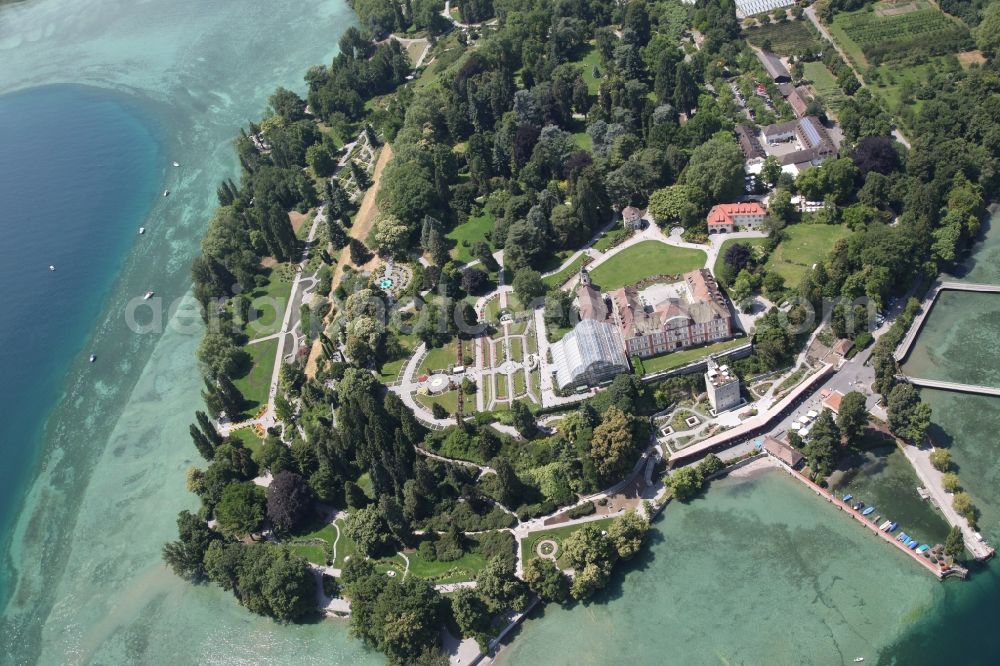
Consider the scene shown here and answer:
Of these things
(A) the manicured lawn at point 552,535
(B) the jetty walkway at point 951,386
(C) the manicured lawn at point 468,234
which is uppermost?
(C) the manicured lawn at point 468,234

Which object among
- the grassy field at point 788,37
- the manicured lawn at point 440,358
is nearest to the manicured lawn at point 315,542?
the manicured lawn at point 440,358

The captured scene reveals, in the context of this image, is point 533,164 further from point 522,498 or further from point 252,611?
point 252,611

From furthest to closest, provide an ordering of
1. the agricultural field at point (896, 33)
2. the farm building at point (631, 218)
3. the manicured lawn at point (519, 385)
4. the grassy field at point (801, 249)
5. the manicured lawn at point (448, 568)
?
the agricultural field at point (896, 33) < the farm building at point (631, 218) < the grassy field at point (801, 249) < the manicured lawn at point (519, 385) < the manicured lawn at point (448, 568)

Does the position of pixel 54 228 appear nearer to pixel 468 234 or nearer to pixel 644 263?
pixel 468 234

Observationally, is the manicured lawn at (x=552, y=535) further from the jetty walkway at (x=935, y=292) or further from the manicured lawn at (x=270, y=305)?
the manicured lawn at (x=270, y=305)

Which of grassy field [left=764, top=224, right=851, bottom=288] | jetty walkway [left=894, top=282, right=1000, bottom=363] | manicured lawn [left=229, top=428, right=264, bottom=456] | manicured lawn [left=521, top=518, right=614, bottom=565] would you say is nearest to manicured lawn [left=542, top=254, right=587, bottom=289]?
grassy field [left=764, top=224, right=851, bottom=288]

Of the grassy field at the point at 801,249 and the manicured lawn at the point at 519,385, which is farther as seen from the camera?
the grassy field at the point at 801,249

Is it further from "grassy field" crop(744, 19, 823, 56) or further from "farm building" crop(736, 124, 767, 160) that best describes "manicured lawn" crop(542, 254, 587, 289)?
"grassy field" crop(744, 19, 823, 56)
